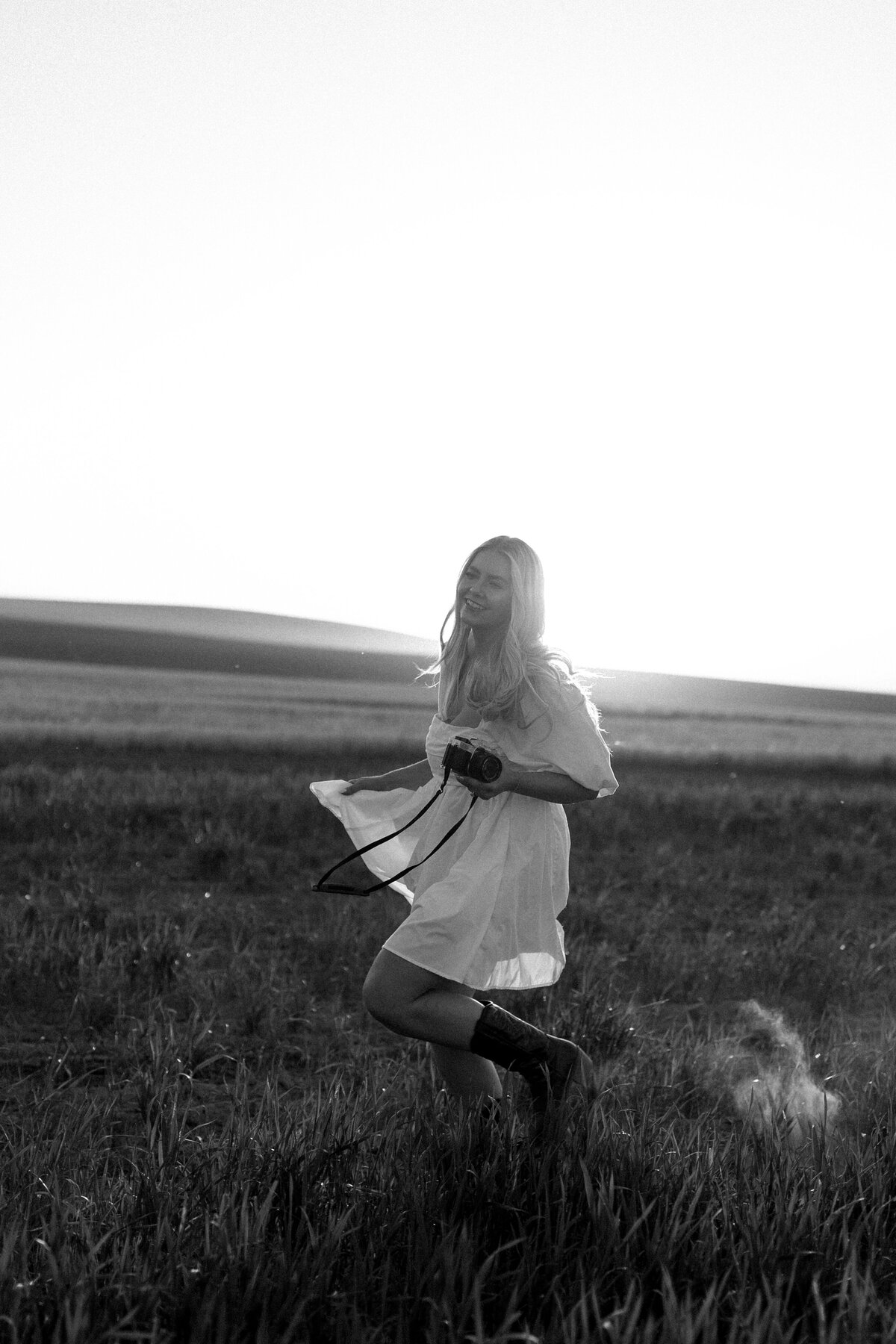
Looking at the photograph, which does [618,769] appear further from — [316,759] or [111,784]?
[111,784]

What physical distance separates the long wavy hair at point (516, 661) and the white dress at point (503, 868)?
59 millimetres

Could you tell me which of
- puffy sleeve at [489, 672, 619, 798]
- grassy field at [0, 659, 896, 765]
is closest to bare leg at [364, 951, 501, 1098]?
puffy sleeve at [489, 672, 619, 798]

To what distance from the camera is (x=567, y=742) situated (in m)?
3.39

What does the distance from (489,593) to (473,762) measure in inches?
23.5

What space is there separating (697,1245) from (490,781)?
1271mm

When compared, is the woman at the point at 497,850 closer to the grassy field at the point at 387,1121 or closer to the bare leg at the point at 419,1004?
the bare leg at the point at 419,1004

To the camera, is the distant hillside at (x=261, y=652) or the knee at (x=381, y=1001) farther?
the distant hillside at (x=261, y=652)

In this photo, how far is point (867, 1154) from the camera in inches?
120

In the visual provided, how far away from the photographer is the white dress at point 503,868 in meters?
3.29

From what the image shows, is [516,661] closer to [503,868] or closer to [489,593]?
[489,593]

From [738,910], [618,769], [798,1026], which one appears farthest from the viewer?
[618,769]

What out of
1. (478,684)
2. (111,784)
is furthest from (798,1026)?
(111,784)

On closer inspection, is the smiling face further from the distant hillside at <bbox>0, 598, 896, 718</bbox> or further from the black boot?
the distant hillside at <bbox>0, 598, 896, 718</bbox>

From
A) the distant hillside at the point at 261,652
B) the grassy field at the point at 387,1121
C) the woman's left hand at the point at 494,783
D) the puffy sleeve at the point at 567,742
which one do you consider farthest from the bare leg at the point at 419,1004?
the distant hillside at the point at 261,652
